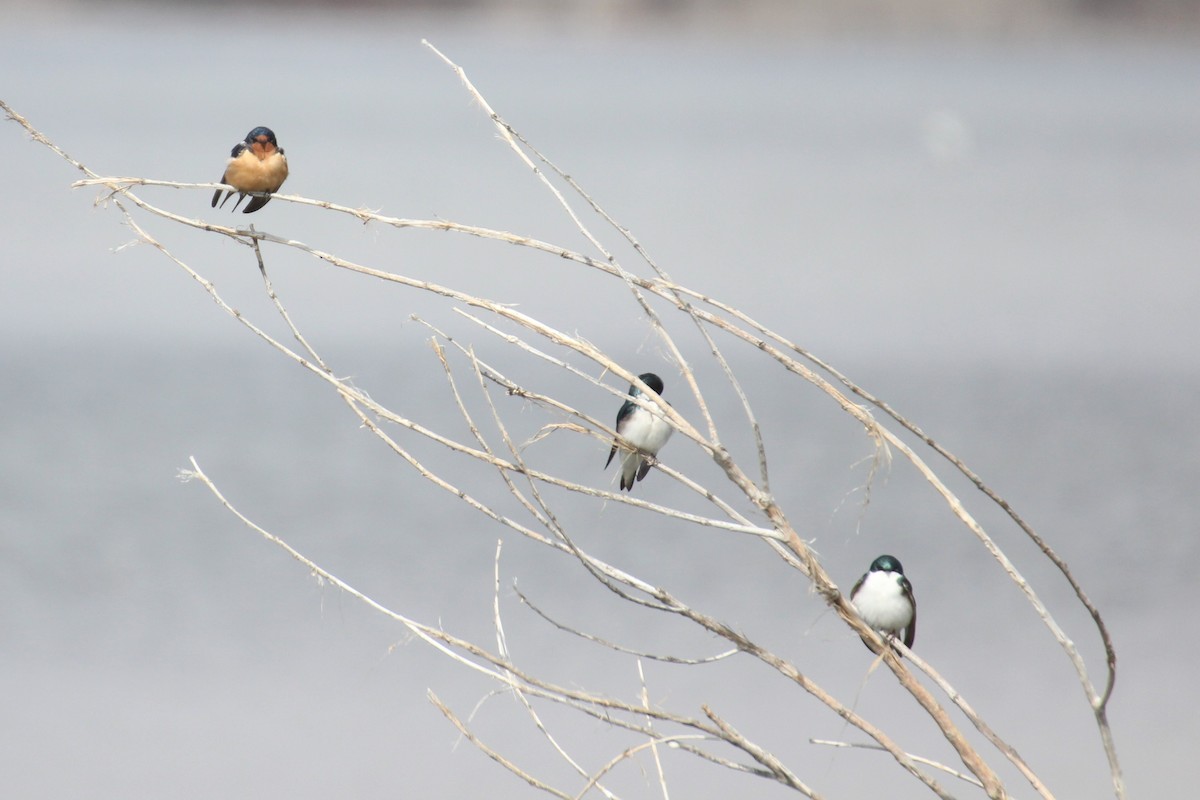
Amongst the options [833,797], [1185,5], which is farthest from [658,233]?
[1185,5]

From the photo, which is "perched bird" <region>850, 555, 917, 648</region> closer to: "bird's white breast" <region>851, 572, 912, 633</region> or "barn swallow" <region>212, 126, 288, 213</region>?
"bird's white breast" <region>851, 572, 912, 633</region>

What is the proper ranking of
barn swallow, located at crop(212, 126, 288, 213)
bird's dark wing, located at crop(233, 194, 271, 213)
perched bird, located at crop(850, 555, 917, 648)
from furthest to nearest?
bird's dark wing, located at crop(233, 194, 271, 213) → barn swallow, located at crop(212, 126, 288, 213) → perched bird, located at crop(850, 555, 917, 648)

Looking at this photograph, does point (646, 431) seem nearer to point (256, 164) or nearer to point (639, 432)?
point (639, 432)

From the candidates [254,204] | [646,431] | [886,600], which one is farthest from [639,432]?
[254,204]

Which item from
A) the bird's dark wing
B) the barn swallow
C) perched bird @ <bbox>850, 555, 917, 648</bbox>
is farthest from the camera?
the bird's dark wing

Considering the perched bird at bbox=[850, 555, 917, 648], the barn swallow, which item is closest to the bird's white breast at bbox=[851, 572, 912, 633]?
the perched bird at bbox=[850, 555, 917, 648]

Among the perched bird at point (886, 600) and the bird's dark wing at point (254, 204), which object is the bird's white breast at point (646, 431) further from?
the bird's dark wing at point (254, 204)

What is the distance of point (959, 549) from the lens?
37.8ft

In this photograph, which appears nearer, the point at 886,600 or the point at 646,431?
the point at 886,600

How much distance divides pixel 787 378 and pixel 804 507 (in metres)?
3.92

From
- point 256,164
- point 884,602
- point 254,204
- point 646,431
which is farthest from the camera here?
point 646,431

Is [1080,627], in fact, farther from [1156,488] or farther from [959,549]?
[1156,488]

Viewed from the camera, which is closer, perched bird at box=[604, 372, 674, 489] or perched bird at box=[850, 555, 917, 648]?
perched bird at box=[850, 555, 917, 648]

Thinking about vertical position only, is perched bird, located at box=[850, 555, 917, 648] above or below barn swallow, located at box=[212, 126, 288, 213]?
below
